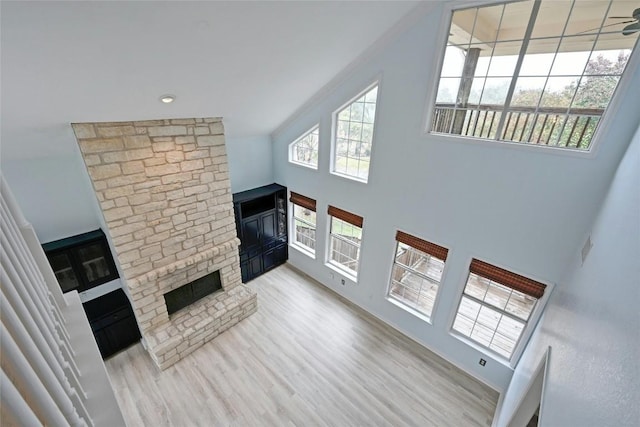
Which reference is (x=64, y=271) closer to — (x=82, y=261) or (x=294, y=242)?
(x=82, y=261)

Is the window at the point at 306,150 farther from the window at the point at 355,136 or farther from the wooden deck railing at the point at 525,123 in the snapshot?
the wooden deck railing at the point at 525,123

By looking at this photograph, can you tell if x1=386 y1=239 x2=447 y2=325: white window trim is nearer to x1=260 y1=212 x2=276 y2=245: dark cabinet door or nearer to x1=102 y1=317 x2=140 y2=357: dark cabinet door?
x1=260 y1=212 x2=276 y2=245: dark cabinet door

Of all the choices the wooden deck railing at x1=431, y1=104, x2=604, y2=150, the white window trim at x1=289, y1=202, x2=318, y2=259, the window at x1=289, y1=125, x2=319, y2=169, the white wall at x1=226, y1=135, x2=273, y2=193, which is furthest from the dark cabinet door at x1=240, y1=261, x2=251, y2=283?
the wooden deck railing at x1=431, y1=104, x2=604, y2=150

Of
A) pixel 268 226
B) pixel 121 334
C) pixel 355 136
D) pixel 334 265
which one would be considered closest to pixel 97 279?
pixel 121 334

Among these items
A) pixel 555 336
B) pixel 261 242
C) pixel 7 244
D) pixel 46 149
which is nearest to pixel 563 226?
pixel 555 336

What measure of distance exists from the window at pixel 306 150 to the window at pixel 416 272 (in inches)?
91.3

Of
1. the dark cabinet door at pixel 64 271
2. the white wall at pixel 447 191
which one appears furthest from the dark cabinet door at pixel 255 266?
the dark cabinet door at pixel 64 271

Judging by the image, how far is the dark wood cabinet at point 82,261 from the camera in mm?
3863

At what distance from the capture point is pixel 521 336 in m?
3.72

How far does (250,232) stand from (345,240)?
78.9 inches

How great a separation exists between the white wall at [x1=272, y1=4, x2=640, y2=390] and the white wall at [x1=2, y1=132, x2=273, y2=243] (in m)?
3.66

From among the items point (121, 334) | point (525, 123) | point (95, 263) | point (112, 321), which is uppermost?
point (525, 123)

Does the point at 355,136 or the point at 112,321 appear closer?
the point at 112,321

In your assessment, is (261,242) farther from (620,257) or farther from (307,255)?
(620,257)
